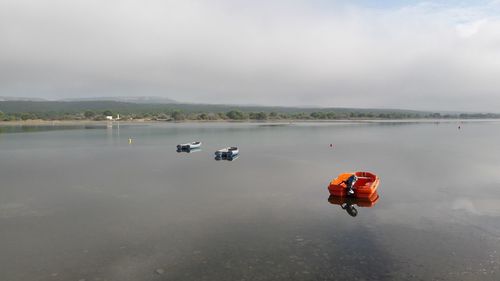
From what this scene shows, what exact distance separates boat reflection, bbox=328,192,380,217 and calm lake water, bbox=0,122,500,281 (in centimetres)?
51

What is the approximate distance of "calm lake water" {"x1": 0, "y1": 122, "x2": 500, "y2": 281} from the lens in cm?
1270

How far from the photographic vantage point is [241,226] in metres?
17.1

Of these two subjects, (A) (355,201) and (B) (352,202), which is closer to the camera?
(B) (352,202)

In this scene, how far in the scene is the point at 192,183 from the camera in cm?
2786

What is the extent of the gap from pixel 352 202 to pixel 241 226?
7986mm

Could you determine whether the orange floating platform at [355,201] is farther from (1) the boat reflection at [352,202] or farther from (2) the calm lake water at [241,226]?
(2) the calm lake water at [241,226]

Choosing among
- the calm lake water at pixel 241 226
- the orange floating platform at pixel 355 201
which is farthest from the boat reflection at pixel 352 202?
the calm lake water at pixel 241 226

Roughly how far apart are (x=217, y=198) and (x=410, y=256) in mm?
11946

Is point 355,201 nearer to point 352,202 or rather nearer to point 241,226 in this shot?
point 352,202

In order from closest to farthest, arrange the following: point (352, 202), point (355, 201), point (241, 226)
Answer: point (241, 226)
point (352, 202)
point (355, 201)

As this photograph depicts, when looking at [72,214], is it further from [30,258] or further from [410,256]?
[410,256]

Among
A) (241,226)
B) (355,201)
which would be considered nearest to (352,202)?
(355,201)

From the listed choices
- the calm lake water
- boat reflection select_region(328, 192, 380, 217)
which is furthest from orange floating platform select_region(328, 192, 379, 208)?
the calm lake water

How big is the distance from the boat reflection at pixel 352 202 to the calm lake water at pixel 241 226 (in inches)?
20.2
